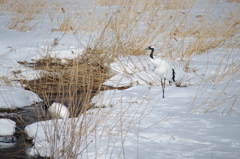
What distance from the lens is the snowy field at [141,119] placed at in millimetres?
1669

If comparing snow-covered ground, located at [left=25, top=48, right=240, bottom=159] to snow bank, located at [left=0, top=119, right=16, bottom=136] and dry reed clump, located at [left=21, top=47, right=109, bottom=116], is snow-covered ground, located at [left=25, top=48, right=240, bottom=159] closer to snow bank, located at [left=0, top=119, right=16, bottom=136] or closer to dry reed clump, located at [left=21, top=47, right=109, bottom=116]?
snow bank, located at [left=0, top=119, right=16, bottom=136]

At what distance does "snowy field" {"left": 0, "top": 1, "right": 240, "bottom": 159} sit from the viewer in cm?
167

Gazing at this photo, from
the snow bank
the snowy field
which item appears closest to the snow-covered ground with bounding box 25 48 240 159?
the snowy field

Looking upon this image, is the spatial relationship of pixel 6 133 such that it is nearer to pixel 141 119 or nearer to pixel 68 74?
pixel 141 119

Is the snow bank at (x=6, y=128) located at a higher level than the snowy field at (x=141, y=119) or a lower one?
lower

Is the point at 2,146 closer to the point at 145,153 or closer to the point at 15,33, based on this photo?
the point at 145,153

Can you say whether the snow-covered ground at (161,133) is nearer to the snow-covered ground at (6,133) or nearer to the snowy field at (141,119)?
the snowy field at (141,119)

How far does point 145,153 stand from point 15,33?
4.49 metres

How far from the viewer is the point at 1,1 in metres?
8.05

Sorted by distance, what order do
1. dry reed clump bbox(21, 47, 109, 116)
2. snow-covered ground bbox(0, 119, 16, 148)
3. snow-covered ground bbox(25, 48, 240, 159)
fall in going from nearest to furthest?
snow-covered ground bbox(25, 48, 240, 159) → snow-covered ground bbox(0, 119, 16, 148) → dry reed clump bbox(21, 47, 109, 116)

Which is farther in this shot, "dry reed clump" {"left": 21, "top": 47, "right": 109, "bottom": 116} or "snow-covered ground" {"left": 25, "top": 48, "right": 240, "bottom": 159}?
"dry reed clump" {"left": 21, "top": 47, "right": 109, "bottom": 116}

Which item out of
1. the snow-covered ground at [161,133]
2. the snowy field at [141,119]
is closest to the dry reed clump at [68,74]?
the snowy field at [141,119]

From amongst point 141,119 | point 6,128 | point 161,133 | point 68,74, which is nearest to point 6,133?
point 6,128

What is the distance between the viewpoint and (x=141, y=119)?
1962 mm
